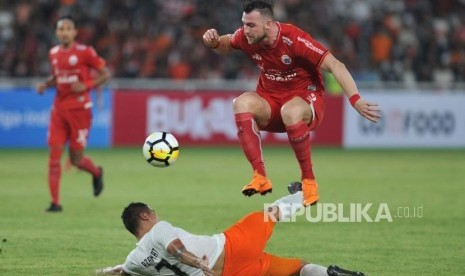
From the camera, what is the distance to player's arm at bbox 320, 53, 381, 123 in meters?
8.85

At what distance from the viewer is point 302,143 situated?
973 cm

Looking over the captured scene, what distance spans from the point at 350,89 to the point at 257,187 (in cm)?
125

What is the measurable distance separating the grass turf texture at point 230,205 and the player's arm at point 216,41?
221 centimetres

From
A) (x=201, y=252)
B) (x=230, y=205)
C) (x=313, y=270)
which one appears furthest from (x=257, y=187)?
(x=230, y=205)

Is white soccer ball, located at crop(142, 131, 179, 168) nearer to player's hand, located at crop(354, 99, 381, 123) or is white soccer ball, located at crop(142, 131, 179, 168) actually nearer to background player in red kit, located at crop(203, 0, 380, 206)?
background player in red kit, located at crop(203, 0, 380, 206)

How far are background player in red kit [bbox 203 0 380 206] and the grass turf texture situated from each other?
3.77 feet

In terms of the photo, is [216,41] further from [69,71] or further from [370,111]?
[69,71]

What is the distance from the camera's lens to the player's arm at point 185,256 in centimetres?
791

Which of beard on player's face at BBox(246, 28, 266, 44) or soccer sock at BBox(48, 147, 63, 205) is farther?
soccer sock at BBox(48, 147, 63, 205)

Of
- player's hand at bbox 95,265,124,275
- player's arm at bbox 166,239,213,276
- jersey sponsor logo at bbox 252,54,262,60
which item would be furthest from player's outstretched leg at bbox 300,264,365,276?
jersey sponsor logo at bbox 252,54,262,60

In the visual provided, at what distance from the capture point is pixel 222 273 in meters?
8.30

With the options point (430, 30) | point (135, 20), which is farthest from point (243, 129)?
point (430, 30)

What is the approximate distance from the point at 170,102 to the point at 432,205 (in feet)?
32.5

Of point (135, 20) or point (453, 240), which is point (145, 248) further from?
point (135, 20)
